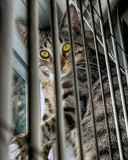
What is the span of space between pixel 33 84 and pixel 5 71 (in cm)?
5

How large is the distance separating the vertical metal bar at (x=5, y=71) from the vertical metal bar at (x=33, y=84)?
1.6 inches

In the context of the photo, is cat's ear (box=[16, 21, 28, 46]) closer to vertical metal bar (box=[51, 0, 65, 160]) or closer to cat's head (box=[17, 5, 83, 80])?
cat's head (box=[17, 5, 83, 80])

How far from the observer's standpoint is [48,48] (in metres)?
1.65

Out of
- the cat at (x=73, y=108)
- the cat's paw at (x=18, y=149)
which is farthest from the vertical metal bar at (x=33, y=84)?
the cat's paw at (x=18, y=149)

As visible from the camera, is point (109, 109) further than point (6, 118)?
Yes

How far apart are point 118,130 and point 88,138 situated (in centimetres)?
51

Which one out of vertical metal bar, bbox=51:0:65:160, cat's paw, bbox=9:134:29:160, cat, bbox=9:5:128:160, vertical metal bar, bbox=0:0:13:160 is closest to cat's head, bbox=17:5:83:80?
cat, bbox=9:5:128:160

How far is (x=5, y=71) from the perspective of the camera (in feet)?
0.48

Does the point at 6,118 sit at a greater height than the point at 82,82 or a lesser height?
lesser

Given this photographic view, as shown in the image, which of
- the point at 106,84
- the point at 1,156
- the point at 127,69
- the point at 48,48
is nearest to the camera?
the point at 1,156

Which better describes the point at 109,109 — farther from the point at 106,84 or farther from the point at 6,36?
the point at 6,36

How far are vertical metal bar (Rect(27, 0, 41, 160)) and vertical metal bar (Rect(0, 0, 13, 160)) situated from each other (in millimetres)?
41

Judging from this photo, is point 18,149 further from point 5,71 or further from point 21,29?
point 21,29

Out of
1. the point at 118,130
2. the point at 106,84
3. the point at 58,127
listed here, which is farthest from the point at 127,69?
the point at 58,127
